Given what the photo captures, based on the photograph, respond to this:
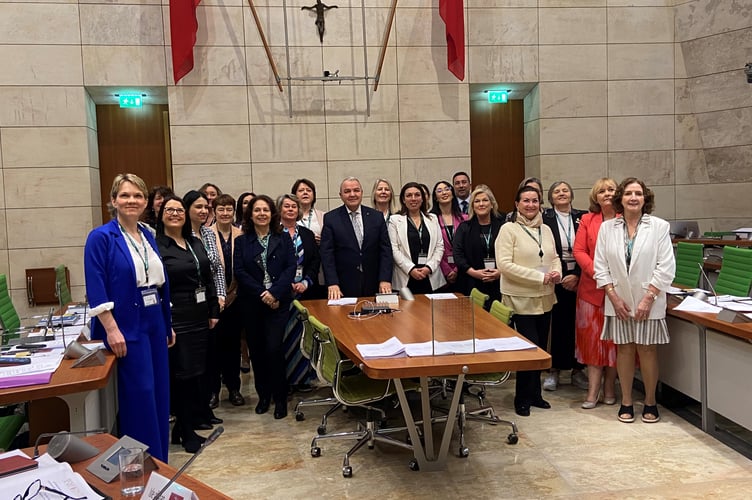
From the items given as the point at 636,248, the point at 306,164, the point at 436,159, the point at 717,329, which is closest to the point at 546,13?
the point at 436,159

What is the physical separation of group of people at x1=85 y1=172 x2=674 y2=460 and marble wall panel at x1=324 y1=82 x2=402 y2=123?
7.66 feet

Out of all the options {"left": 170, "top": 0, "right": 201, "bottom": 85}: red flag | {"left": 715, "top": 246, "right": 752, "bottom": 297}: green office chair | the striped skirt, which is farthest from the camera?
{"left": 170, "top": 0, "right": 201, "bottom": 85}: red flag

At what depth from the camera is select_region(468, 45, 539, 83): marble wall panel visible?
820 centimetres

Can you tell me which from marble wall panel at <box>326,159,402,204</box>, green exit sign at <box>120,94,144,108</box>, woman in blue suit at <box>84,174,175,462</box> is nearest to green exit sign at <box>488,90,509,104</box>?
marble wall panel at <box>326,159,402,204</box>

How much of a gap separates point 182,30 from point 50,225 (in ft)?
8.92

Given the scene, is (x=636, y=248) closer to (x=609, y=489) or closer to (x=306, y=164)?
(x=609, y=489)

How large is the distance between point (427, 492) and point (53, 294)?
578cm

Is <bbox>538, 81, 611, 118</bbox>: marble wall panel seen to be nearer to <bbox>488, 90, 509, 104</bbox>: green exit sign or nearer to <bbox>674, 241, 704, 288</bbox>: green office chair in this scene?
<bbox>488, 90, 509, 104</bbox>: green exit sign

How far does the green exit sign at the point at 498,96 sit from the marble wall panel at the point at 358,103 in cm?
146

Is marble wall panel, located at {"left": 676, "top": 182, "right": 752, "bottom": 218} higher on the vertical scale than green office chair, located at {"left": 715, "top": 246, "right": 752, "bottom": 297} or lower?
higher

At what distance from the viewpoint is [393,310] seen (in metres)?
4.50

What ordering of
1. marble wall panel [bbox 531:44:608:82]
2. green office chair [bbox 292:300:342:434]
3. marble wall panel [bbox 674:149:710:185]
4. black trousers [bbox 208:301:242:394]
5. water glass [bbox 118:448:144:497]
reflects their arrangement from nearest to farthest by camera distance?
water glass [bbox 118:448:144:497] → green office chair [bbox 292:300:342:434] → black trousers [bbox 208:301:242:394] → marble wall panel [bbox 531:44:608:82] → marble wall panel [bbox 674:149:710:185]

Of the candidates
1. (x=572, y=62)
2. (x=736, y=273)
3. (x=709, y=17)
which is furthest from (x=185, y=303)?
(x=709, y=17)

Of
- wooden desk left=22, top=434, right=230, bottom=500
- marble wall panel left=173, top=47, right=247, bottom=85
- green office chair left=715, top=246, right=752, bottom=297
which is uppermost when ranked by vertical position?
marble wall panel left=173, top=47, right=247, bottom=85
